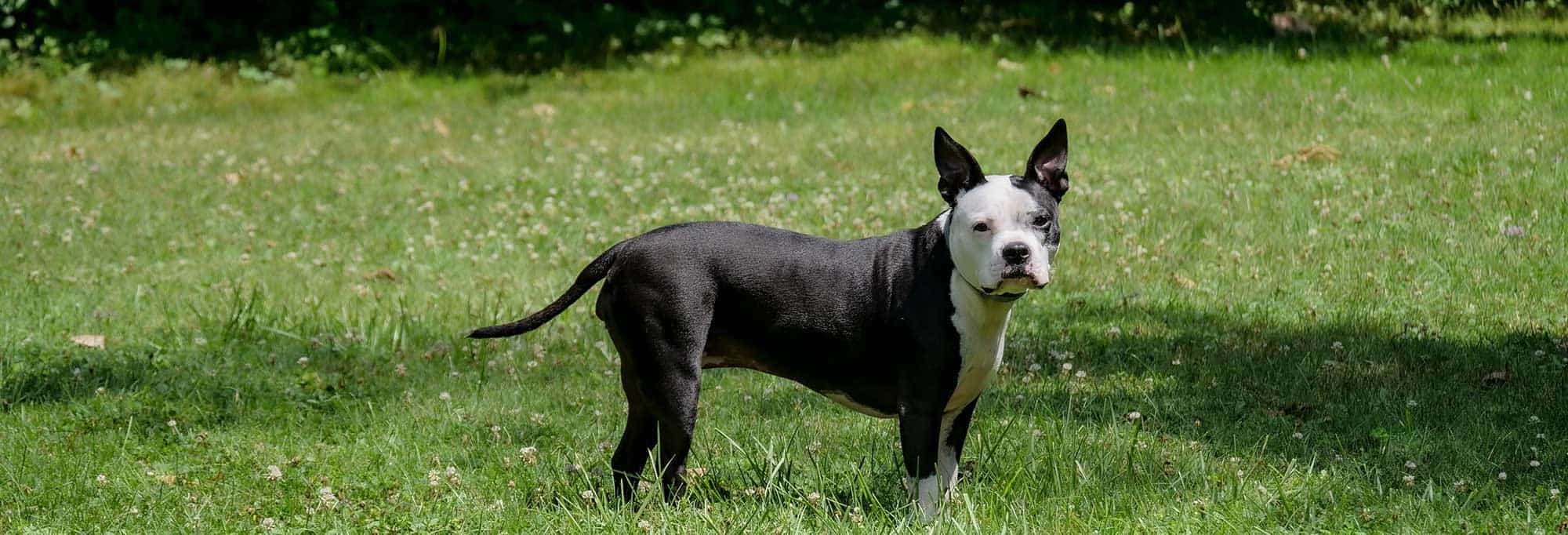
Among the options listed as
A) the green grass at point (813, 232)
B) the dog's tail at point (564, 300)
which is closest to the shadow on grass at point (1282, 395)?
the green grass at point (813, 232)

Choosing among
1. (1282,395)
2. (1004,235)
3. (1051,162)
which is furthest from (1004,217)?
(1282,395)

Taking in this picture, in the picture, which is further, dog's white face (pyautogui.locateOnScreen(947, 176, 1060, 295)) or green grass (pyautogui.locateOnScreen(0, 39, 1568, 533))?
green grass (pyautogui.locateOnScreen(0, 39, 1568, 533))

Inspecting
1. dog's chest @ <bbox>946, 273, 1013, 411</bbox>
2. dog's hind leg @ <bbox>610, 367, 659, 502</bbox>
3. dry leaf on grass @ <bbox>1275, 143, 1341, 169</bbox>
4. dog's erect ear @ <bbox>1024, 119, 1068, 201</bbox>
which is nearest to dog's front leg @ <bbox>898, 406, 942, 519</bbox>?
dog's chest @ <bbox>946, 273, 1013, 411</bbox>

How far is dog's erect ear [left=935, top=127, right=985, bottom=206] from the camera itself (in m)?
4.55

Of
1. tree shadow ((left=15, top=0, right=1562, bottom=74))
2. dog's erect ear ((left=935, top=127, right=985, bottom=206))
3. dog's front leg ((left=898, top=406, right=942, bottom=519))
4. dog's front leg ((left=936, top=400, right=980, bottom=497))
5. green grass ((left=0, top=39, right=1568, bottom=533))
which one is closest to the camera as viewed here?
dog's erect ear ((left=935, top=127, right=985, bottom=206))

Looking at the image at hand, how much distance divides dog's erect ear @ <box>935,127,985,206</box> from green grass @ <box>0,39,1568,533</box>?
0.97 metres

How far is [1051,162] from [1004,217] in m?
0.36

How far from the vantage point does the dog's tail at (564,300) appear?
5008 millimetres

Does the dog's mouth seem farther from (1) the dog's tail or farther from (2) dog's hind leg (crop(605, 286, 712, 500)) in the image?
(1) the dog's tail

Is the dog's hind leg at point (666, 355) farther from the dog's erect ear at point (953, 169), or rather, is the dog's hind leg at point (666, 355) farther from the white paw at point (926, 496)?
the dog's erect ear at point (953, 169)

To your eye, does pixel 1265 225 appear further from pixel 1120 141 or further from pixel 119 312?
pixel 119 312

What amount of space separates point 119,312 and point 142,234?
7.91 ft

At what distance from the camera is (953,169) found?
15.2 feet

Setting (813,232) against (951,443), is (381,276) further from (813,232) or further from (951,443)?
(951,443)
